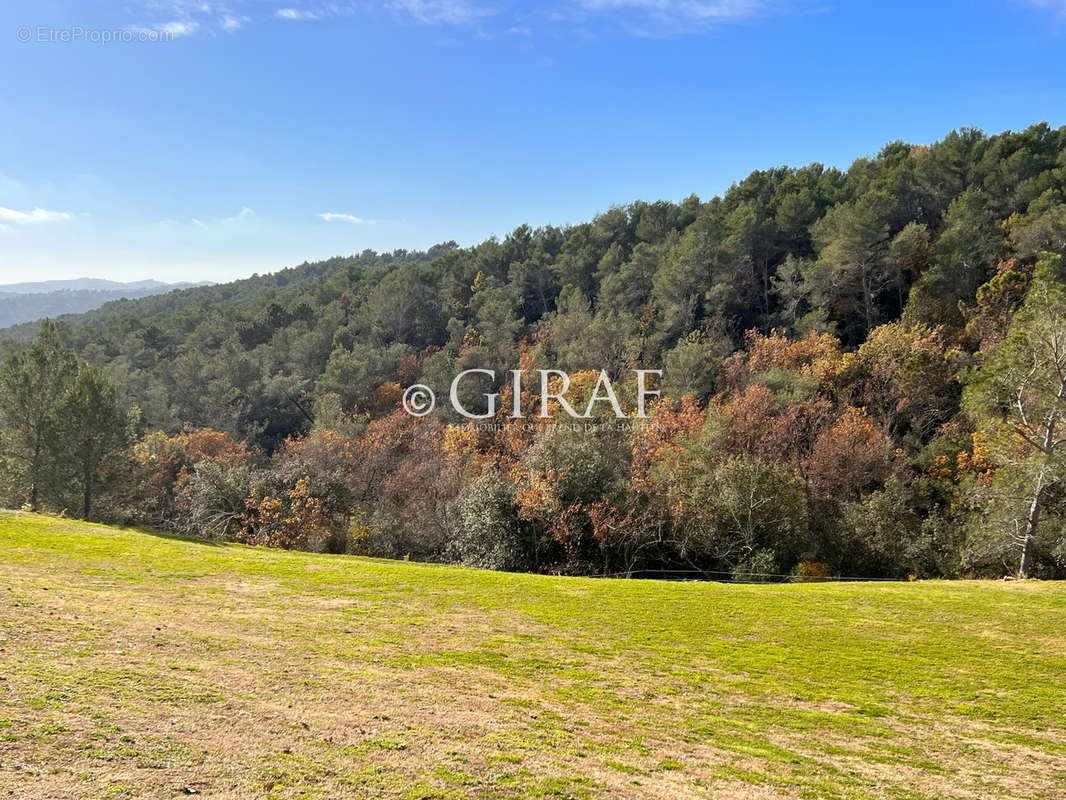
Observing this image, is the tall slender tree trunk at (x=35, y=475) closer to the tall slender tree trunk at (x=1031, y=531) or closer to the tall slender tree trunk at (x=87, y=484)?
the tall slender tree trunk at (x=87, y=484)

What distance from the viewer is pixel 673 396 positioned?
46.0 m

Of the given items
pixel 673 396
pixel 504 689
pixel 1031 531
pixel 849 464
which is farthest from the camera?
pixel 673 396

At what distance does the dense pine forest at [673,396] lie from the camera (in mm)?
25750

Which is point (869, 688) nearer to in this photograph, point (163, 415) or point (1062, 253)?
point (1062, 253)

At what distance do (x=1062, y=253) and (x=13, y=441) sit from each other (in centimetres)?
6076

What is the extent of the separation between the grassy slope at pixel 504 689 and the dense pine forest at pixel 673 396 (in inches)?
420

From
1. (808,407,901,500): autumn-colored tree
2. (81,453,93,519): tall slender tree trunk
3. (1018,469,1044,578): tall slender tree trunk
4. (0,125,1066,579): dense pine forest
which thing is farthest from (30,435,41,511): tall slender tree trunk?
(1018,469,1044,578): tall slender tree trunk

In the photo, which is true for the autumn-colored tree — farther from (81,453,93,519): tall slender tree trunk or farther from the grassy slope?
(81,453,93,519): tall slender tree trunk

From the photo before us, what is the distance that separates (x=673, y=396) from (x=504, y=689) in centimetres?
3959

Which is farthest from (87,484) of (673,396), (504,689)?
(673,396)

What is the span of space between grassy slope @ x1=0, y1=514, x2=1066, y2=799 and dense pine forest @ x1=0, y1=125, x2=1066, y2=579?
420 inches

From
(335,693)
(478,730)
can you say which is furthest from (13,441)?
(478,730)

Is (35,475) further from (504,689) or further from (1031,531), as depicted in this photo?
(1031,531)

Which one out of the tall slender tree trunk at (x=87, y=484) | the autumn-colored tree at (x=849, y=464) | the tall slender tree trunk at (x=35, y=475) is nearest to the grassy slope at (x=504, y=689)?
the tall slender tree trunk at (x=87, y=484)
